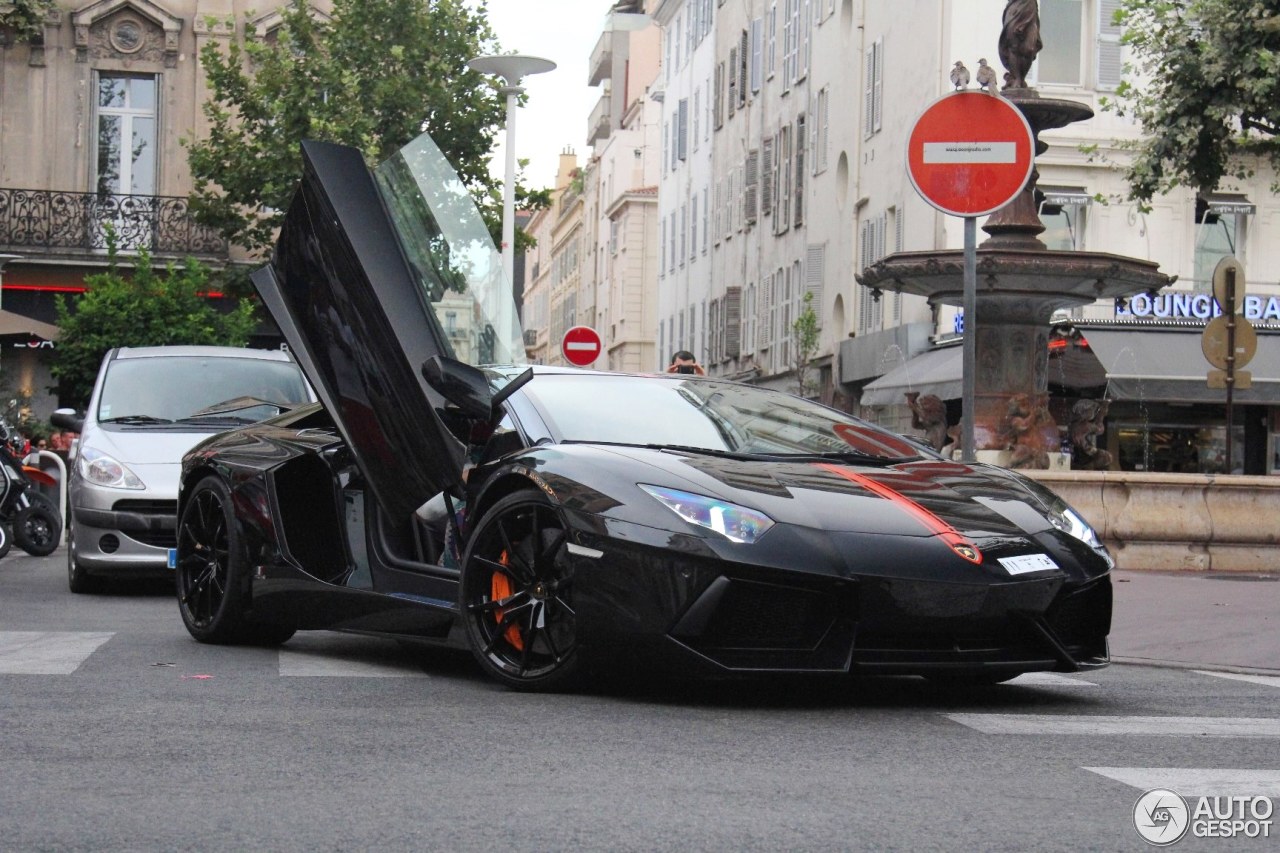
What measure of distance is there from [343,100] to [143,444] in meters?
20.3

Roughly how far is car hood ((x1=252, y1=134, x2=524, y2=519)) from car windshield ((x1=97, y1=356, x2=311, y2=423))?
517cm

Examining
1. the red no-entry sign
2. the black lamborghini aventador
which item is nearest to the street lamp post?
the red no-entry sign

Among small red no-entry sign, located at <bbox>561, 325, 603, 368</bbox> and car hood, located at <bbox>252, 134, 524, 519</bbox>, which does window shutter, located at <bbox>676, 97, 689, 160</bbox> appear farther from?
car hood, located at <bbox>252, 134, 524, 519</bbox>

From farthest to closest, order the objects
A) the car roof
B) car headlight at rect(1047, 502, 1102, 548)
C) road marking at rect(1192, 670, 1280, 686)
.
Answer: the car roof, road marking at rect(1192, 670, 1280, 686), car headlight at rect(1047, 502, 1102, 548)

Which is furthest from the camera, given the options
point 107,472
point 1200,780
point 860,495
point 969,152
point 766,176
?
point 766,176

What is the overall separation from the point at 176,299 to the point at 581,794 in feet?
64.7

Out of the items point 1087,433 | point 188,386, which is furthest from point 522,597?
point 1087,433

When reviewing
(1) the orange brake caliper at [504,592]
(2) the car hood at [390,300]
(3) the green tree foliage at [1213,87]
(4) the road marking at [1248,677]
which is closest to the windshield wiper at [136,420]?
(2) the car hood at [390,300]

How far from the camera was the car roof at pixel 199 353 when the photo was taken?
14008 mm

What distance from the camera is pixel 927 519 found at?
6340mm

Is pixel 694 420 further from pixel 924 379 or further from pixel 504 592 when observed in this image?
pixel 924 379

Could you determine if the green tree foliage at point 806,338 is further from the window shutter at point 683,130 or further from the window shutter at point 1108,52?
the window shutter at point 683,130

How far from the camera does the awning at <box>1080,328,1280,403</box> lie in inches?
1246

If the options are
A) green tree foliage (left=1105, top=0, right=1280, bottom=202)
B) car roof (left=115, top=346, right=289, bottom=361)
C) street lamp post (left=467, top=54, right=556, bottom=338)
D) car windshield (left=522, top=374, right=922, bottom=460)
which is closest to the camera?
car windshield (left=522, top=374, right=922, bottom=460)
